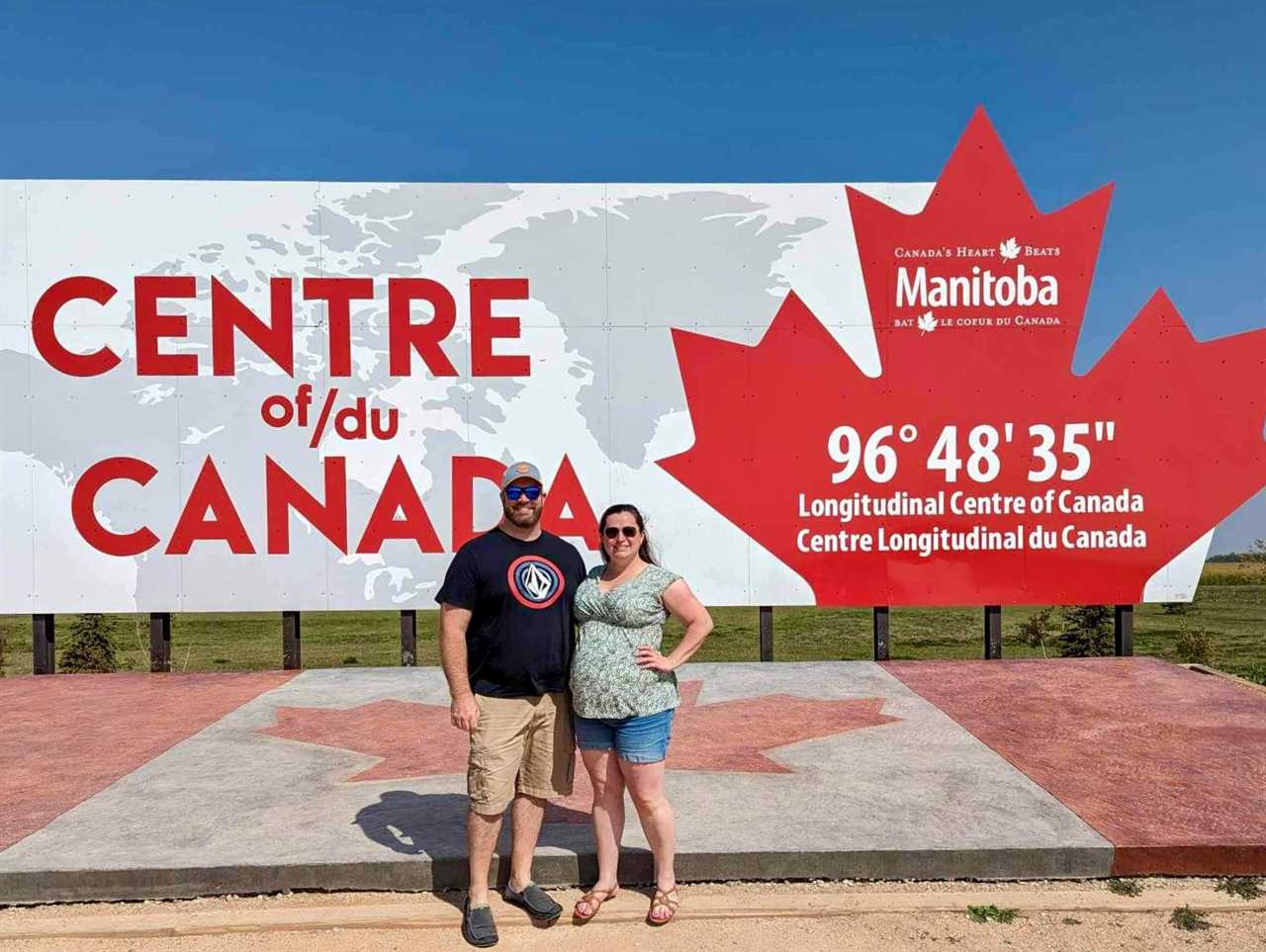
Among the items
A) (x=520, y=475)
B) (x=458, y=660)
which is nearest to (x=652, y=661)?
(x=458, y=660)

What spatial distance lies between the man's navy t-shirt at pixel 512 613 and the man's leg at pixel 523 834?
47 cm

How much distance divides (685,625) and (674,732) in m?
2.49

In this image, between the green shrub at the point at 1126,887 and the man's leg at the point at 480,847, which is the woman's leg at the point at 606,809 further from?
the green shrub at the point at 1126,887

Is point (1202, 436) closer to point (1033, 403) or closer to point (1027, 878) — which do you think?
point (1033, 403)

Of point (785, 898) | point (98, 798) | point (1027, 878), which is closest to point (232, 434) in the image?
point (98, 798)

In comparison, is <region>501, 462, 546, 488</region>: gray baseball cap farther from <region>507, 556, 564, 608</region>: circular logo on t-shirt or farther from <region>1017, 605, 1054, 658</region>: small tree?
<region>1017, 605, 1054, 658</region>: small tree

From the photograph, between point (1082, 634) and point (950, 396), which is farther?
point (1082, 634)

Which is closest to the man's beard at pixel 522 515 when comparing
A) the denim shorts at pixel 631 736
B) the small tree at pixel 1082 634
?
the denim shorts at pixel 631 736

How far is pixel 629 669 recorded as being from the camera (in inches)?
126

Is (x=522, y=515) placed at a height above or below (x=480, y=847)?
above

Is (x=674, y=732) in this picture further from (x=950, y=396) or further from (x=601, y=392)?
(x=950, y=396)

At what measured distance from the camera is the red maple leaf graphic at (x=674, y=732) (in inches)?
195

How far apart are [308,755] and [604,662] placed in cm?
288

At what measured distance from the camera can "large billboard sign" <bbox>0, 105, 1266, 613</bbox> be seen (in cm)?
747
